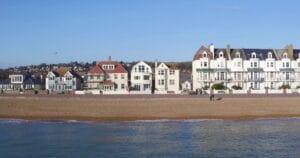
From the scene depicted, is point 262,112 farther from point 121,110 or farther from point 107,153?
point 107,153

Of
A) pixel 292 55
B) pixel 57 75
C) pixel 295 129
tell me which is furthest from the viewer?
pixel 57 75

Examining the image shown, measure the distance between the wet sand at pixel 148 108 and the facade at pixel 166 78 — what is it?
24.0 meters

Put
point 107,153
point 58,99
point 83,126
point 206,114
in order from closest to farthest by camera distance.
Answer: point 107,153 → point 83,126 → point 206,114 → point 58,99

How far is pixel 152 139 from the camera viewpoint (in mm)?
A: 28828

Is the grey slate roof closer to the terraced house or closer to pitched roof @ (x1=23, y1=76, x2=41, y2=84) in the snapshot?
the terraced house

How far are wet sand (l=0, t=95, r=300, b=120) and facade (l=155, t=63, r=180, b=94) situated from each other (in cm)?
2400

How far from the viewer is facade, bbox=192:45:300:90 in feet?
243

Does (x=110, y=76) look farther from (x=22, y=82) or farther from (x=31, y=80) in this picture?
(x=22, y=82)

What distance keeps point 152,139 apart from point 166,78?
4769cm

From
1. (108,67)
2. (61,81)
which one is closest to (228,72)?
(108,67)

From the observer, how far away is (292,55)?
75875 mm

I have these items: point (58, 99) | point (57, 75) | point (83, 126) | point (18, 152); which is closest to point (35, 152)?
point (18, 152)

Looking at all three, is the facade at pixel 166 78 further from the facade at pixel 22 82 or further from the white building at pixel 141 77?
the facade at pixel 22 82

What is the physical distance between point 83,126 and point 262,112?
49.9ft
